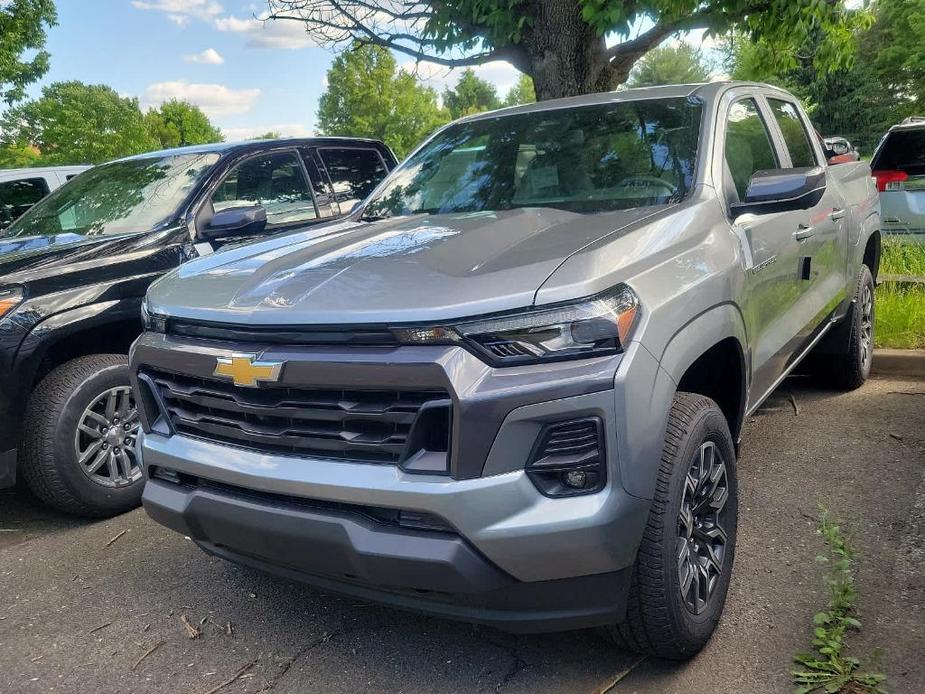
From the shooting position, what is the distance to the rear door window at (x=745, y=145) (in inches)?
137

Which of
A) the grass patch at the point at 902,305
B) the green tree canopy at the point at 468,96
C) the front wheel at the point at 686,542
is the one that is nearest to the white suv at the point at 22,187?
the grass patch at the point at 902,305

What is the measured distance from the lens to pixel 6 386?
373 cm

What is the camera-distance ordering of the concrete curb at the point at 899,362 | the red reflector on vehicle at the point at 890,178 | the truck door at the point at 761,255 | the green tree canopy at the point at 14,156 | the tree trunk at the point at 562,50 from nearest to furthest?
the truck door at the point at 761,255
the concrete curb at the point at 899,362
the tree trunk at the point at 562,50
the red reflector on vehicle at the point at 890,178
the green tree canopy at the point at 14,156

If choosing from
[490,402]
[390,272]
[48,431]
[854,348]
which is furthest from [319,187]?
[490,402]

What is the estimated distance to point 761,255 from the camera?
10.9ft

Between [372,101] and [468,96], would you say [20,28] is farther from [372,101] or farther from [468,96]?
[468,96]

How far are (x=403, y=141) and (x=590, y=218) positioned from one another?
52454 millimetres

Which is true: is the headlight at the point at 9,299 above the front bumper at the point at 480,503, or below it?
above

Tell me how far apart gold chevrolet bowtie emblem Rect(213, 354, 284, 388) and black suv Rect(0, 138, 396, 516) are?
1793 mm

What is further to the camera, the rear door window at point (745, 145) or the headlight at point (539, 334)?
the rear door window at point (745, 145)

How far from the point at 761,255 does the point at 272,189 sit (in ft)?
11.1

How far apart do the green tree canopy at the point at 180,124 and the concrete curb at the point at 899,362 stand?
78916mm

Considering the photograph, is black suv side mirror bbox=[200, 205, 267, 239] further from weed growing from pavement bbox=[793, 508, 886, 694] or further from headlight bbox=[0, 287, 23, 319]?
weed growing from pavement bbox=[793, 508, 886, 694]

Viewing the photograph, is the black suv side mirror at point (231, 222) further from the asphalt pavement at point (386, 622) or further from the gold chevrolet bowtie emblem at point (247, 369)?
the gold chevrolet bowtie emblem at point (247, 369)
